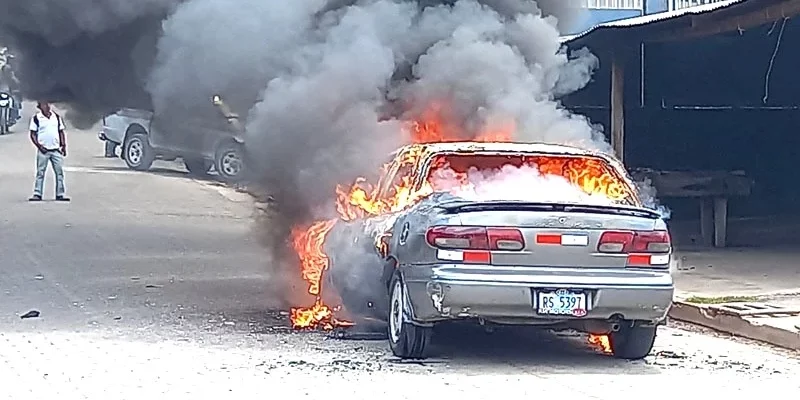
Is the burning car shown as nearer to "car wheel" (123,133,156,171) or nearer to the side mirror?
the side mirror

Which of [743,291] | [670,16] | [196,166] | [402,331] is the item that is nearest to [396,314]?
[402,331]

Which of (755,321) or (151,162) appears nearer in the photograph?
(755,321)

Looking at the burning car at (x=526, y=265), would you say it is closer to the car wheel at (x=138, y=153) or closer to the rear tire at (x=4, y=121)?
the car wheel at (x=138, y=153)

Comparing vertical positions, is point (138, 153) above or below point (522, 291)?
above

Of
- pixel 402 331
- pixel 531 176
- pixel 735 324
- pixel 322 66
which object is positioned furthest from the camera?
pixel 322 66

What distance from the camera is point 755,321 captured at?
10.4 meters

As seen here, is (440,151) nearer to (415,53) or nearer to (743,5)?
(415,53)

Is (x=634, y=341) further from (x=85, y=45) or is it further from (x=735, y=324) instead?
(x=85, y=45)

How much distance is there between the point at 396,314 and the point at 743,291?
470 cm

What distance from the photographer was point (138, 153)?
90.5ft

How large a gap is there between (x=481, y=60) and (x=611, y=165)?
2610 millimetres

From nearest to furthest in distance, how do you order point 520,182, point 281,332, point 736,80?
point 520,182
point 281,332
point 736,80

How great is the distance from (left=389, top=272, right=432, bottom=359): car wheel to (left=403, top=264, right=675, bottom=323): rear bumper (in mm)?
233

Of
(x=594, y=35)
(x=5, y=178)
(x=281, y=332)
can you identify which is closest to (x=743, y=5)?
(x=594, y=35)
